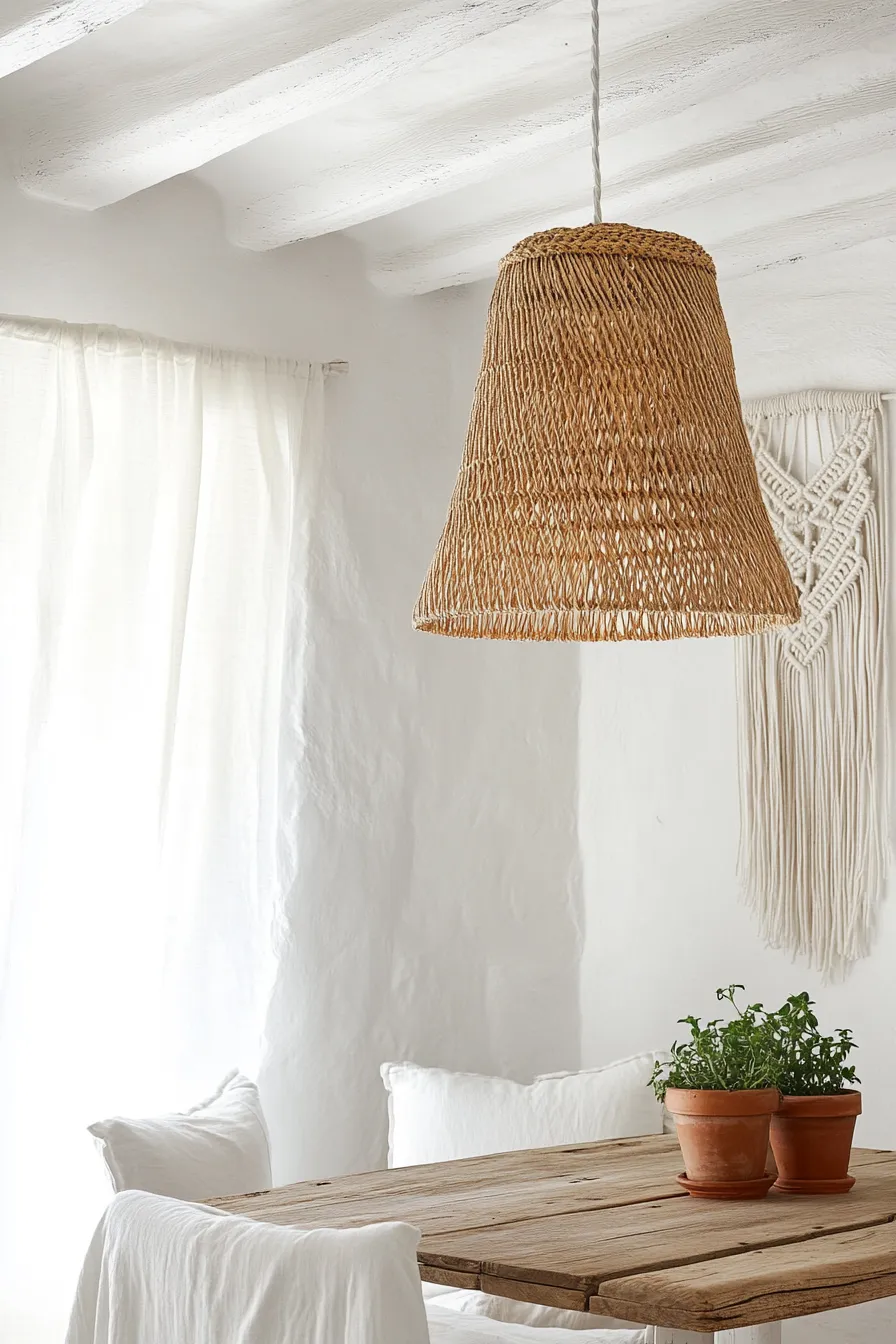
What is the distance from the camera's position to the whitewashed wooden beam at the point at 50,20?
210cm

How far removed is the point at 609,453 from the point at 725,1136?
A: 86 centimetres

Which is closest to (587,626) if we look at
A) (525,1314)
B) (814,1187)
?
(814,1187)

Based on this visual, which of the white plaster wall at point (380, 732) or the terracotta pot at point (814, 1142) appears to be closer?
the terracotta pot at point (814, 1142)

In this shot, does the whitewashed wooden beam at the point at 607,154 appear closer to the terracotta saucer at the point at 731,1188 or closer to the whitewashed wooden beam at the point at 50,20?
the whitewashed wooden beam at the point at 50,20

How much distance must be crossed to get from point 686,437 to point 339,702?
1.50m

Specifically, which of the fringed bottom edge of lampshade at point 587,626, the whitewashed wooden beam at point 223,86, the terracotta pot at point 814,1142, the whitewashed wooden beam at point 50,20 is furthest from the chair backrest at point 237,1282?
the whitewashed wooden beam at point 223,86

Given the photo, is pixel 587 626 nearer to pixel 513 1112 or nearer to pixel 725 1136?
pixel 725 1136

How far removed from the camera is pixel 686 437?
6.06 feet

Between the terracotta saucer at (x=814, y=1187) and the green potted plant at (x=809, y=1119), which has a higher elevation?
the green potted plant at (x=809, y=1119)

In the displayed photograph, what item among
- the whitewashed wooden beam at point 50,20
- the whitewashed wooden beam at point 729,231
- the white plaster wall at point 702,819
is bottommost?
the white plaster wall at point 702,819

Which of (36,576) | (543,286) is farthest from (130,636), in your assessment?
(543,286)

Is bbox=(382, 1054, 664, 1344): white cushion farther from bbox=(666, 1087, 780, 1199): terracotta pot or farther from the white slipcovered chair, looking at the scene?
the white slipcovered chair

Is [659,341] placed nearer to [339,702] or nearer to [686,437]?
[686,437]

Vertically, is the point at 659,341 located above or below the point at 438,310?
below
